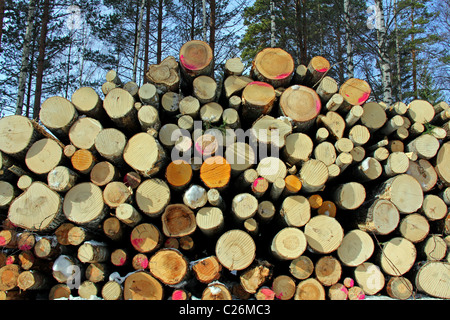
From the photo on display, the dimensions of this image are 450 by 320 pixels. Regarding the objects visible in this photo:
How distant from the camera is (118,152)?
2.61m

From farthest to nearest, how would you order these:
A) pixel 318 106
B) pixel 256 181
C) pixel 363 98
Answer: pixel 363 98 < pixel 318 106 < pixel 256 181

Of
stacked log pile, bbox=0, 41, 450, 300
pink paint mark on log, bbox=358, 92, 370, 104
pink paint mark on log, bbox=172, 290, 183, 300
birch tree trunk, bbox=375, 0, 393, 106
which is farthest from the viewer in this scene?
birch tree trunk, bbox=375, 0, 393, 106

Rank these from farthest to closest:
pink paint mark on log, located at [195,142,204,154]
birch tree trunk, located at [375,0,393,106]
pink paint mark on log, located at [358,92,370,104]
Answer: birch tree trunk, located at [375,0,393,106] < pink paint mark on log, located at [358,92,370,104] < pink paint mark on log, located at [195,142,204,154]

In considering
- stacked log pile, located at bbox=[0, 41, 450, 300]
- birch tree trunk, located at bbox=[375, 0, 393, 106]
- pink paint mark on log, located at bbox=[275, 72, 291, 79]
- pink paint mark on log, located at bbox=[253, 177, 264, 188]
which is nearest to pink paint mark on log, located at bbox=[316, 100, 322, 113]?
stacked log pile, located at bbox=[0, 41, 450, 300]

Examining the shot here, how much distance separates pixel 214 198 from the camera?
96.1 inches

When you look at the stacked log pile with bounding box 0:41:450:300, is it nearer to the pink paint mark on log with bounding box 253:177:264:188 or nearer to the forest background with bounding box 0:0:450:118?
the pink paint mark on log with bounding box 253:177:264:188

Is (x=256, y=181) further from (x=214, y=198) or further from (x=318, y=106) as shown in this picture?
(x=318, y=106)

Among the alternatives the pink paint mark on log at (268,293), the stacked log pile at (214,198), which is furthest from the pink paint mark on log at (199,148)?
the pink paint mark on log at (268,293)

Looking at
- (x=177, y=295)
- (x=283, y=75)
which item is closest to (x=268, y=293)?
(x=177, y=295)

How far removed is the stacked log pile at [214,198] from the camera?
2469mm

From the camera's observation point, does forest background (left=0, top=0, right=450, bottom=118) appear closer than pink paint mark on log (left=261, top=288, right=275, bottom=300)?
No

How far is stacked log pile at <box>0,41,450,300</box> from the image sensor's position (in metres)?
2.47
